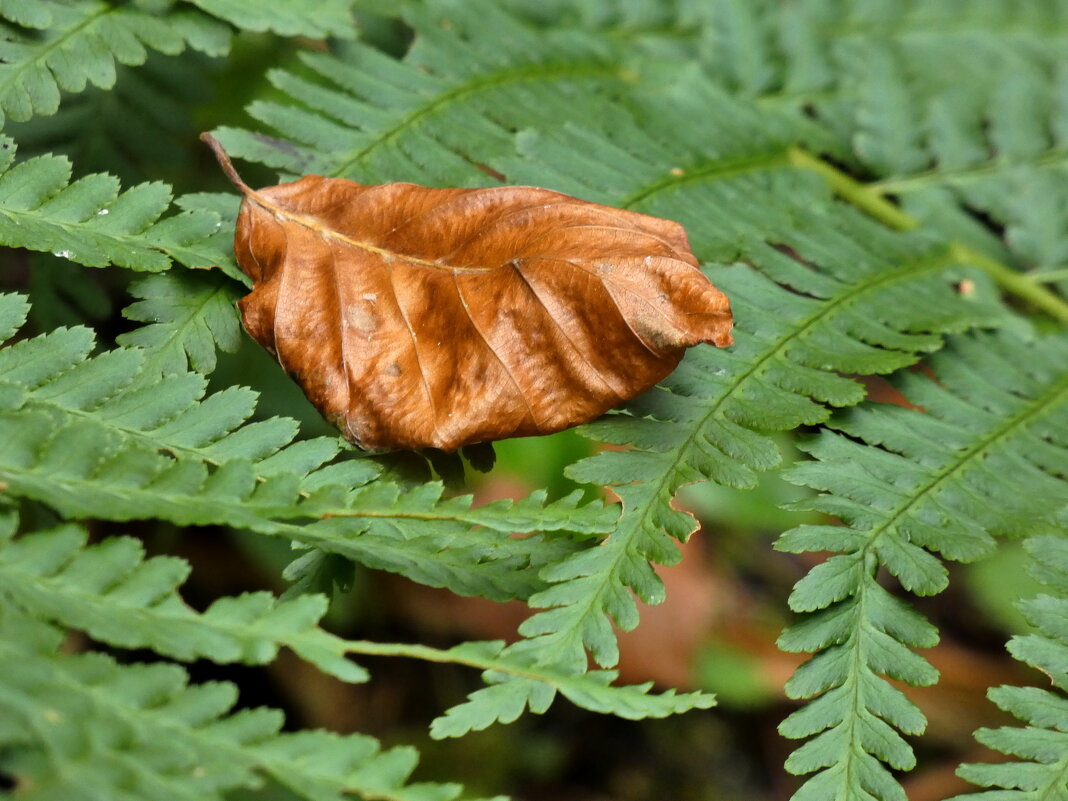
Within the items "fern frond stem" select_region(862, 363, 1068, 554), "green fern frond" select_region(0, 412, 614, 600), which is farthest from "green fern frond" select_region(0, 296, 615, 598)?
"fern frond stem" select_region(862, 363, 1068, 554)

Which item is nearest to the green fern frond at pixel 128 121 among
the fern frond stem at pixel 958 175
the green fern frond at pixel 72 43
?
the green fern frond at pixel 72 43

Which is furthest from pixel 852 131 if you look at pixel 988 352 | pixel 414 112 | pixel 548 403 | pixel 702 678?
pixel 702 678

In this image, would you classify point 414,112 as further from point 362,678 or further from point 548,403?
point 362,678

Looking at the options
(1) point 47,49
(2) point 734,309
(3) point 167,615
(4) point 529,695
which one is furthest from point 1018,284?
(1) point 47,49

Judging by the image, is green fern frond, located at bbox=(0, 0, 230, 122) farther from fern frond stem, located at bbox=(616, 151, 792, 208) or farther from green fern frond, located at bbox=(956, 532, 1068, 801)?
green fern frond, located at bbox=(956, 532, 1068, 801)

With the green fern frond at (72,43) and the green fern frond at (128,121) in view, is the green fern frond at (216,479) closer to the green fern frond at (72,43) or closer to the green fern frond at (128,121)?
the green fern frond at (72,43)
